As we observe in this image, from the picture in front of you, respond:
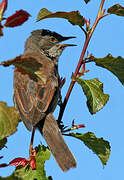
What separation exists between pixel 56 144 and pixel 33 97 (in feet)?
2.55

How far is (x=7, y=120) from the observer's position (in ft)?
9.17

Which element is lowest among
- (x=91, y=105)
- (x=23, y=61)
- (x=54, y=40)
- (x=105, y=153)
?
(x=105, y=153)

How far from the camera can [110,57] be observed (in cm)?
396

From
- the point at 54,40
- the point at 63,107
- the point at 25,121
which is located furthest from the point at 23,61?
the point at 54,40

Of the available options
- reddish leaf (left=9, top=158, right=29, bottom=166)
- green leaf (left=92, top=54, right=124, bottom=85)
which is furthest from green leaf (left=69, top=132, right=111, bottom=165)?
green leaf (left=92, top=54, right=124, bottom=85)

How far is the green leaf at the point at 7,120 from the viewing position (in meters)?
2.76

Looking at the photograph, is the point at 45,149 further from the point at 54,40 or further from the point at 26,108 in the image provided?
the point at 54,40

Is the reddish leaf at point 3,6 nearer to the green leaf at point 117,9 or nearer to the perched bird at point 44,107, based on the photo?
the perched bird at point 44,107

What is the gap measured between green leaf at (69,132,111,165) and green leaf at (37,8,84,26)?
141 centimetres

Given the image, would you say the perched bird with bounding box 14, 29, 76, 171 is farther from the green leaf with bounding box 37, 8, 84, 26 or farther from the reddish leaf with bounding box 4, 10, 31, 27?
the reddish leaf with bounding box 4, 10, 31, 27

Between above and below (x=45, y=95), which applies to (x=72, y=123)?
below

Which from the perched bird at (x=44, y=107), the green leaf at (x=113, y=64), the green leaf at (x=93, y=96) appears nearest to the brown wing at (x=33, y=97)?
the perched bird at (x=44, y=107)

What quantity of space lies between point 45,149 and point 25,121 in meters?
0.69

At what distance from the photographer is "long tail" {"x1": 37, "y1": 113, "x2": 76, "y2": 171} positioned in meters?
4.14
